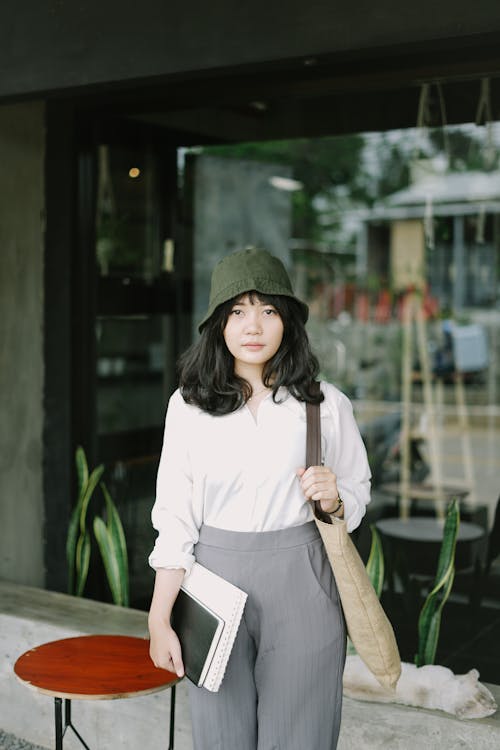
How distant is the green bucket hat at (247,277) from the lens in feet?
6.92

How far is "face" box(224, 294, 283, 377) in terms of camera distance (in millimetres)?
2139

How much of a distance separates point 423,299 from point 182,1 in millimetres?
8395

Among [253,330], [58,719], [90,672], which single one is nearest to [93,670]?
[90,672]

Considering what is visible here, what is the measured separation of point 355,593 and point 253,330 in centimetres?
64

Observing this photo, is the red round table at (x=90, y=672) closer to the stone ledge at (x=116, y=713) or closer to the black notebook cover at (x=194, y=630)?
the black notebook cover at (x=194, y=630)

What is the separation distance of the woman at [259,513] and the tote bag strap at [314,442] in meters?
0.02

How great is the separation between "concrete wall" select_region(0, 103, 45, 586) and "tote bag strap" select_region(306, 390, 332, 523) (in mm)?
2548

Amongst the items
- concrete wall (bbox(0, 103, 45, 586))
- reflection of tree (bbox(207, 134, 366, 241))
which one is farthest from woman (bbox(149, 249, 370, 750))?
reflection of tree (bbox(207, 134, 366, 241))

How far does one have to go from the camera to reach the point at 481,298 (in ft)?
37.2

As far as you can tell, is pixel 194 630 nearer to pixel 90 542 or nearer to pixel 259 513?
pixel 259 513

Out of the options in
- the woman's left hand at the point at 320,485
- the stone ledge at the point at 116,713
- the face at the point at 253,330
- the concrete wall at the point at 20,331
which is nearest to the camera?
the woman's left hand at the point at 320,485

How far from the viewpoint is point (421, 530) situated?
5.61m

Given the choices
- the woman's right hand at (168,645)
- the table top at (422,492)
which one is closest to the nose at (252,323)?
the woman's right hand at (168,645)

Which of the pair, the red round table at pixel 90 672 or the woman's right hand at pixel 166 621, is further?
the red round table at pixel 90 672
